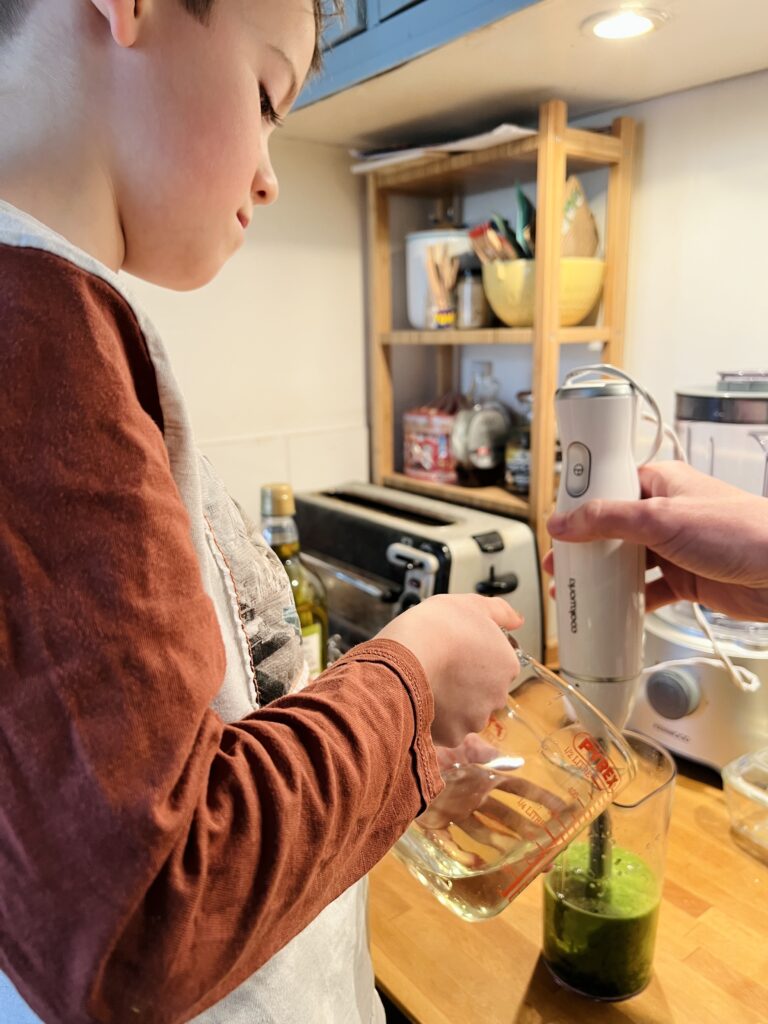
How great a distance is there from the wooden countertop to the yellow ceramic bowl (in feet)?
2.23

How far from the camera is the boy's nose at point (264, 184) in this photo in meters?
0.47

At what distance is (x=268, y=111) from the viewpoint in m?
0.42

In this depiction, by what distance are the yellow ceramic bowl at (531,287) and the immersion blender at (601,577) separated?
0.48 meters

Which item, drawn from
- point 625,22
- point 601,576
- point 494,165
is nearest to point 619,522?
point 601,576

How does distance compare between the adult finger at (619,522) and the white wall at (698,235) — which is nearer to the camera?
the adult finger at (619,522)

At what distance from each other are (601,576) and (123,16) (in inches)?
18.3

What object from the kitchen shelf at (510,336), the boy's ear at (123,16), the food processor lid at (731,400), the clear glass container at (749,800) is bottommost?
the clear glass container at (749,800)

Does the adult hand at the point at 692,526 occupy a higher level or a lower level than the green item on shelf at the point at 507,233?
lower

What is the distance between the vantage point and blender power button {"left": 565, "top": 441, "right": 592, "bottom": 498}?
588 mm

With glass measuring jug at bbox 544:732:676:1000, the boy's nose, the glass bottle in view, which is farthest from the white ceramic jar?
glass measuring jug at bbox 544:732:676:1000

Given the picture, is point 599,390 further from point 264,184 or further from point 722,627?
point 722,627

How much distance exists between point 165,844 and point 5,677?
0.24ft

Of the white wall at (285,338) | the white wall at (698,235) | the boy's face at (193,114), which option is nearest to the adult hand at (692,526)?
the boy's face at (193,114)

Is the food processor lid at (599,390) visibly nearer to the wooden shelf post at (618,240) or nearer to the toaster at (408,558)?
the toaster at (408,558)
